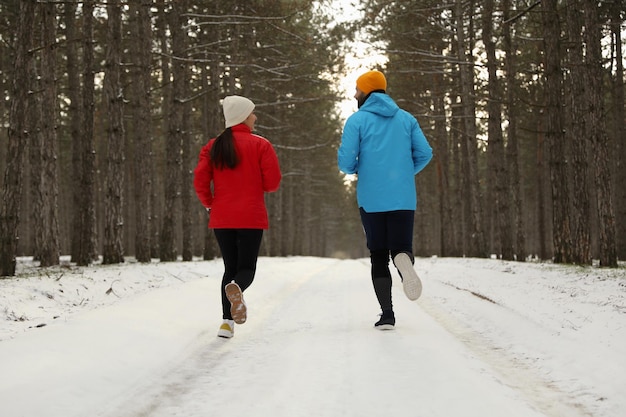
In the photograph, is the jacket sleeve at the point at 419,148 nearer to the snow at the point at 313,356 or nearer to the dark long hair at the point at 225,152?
the snow at the point at 313,356

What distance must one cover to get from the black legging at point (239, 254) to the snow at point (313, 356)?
19.1 inches

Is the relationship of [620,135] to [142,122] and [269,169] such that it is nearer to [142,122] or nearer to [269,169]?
[142,122]

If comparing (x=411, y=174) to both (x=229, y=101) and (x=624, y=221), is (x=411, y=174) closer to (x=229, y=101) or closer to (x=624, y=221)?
(x=229, y=101)

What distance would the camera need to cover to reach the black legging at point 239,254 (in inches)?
207

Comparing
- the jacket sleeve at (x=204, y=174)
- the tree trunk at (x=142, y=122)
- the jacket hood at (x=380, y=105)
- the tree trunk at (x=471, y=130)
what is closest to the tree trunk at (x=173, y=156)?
the tree trunk at (x=142, y=122)

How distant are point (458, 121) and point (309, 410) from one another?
79.6 ft

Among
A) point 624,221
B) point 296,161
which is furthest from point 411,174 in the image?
point 296,161

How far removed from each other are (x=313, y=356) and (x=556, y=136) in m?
10.9

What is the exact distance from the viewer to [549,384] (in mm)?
3555

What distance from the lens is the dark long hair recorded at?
17.2 ft

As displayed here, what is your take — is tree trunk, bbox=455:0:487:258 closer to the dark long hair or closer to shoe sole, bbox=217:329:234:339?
the dark long hair

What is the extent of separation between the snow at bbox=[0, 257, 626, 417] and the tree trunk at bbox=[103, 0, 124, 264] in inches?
239

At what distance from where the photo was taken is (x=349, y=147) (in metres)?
5.36

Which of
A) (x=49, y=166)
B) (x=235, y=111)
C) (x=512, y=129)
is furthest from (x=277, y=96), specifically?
(x=235, y=111)
